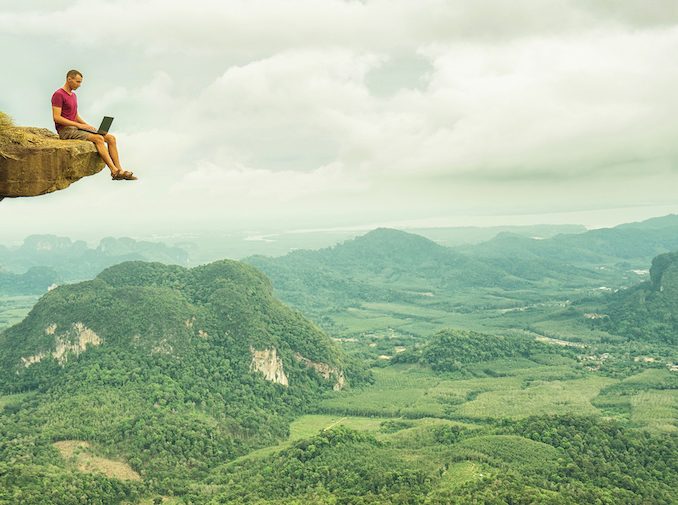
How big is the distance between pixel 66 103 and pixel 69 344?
83887mm

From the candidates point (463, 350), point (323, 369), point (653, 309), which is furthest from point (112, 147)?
point (653, 309)

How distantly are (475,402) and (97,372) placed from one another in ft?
204

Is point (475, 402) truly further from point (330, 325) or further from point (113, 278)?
point (330, 325)

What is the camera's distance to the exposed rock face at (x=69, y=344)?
94062mm

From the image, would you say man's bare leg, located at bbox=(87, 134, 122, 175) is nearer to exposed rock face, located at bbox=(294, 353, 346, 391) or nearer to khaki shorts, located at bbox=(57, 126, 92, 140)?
khaki shorts, located at bbox=(57, 126, 92, 140)

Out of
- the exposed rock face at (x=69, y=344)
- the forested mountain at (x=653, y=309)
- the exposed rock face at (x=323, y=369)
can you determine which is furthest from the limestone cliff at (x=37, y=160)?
the forested mountain at (x=653, y=309)

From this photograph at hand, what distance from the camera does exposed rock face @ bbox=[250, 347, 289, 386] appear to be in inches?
3964

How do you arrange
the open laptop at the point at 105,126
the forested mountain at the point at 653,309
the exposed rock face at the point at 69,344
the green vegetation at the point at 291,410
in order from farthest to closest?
1. the forested mountain at the point at 653,309
2. the exposed rock face at the point at 69,344
3. the green vegetation at the point at 291,410
4. the open laptop at the point at 105,126

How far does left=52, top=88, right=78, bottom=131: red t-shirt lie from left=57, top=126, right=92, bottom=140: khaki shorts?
22cm

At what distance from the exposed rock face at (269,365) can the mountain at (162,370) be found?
183 mm

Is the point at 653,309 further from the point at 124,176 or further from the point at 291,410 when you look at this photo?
the point at 124,176

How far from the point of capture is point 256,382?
98062 mm

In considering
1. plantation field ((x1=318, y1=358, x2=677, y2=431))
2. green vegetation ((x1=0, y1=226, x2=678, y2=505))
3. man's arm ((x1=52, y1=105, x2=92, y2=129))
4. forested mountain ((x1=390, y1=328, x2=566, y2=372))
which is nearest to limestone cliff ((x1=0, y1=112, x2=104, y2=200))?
man's arm ((x1=52, y1=105, x2=92, y2=129))

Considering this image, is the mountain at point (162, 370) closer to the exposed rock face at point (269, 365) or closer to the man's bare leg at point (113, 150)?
the exposed rock face at point (269, 365)
